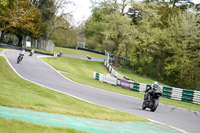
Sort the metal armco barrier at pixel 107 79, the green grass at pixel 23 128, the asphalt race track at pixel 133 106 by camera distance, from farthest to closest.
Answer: the metal armco barrier at pixel 107 79 → the asphalt race track at pixel 133 106 → the green grass at pixel 23 128

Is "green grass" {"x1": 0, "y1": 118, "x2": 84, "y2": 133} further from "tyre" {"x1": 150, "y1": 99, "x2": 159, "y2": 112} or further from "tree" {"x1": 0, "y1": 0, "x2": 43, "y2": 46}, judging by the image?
"tree" {"x1": 0, "y1": 0, "x2": 43, "y2": 46}

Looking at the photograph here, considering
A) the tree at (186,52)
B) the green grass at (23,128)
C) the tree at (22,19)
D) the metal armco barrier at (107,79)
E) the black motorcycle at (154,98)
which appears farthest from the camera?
the tree at (22,19)

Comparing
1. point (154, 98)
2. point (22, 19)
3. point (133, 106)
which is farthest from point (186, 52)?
point (154, 98)

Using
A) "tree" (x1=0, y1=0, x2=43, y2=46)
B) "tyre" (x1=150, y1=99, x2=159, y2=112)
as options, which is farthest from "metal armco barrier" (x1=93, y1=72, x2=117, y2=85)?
"tree" (x1=0, y1=0, x2=43, y2=46)

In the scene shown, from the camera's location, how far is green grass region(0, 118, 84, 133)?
5.99 metres

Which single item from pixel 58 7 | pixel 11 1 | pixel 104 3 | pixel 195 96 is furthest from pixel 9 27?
pixel 195 96

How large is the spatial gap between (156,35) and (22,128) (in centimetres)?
4477

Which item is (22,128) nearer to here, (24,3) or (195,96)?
(195,96)

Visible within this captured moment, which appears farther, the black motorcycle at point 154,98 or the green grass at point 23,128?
the black motorcycle at point 154,98

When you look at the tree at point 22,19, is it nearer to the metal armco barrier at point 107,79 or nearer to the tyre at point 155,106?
the metal armco barrier at point 107,79

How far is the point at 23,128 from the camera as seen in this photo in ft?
20.7

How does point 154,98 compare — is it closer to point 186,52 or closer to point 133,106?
point 133,106

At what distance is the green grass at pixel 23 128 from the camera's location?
5.99m

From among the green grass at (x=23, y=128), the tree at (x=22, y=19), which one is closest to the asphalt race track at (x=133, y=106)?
the green grass at (x=23, y=128)
